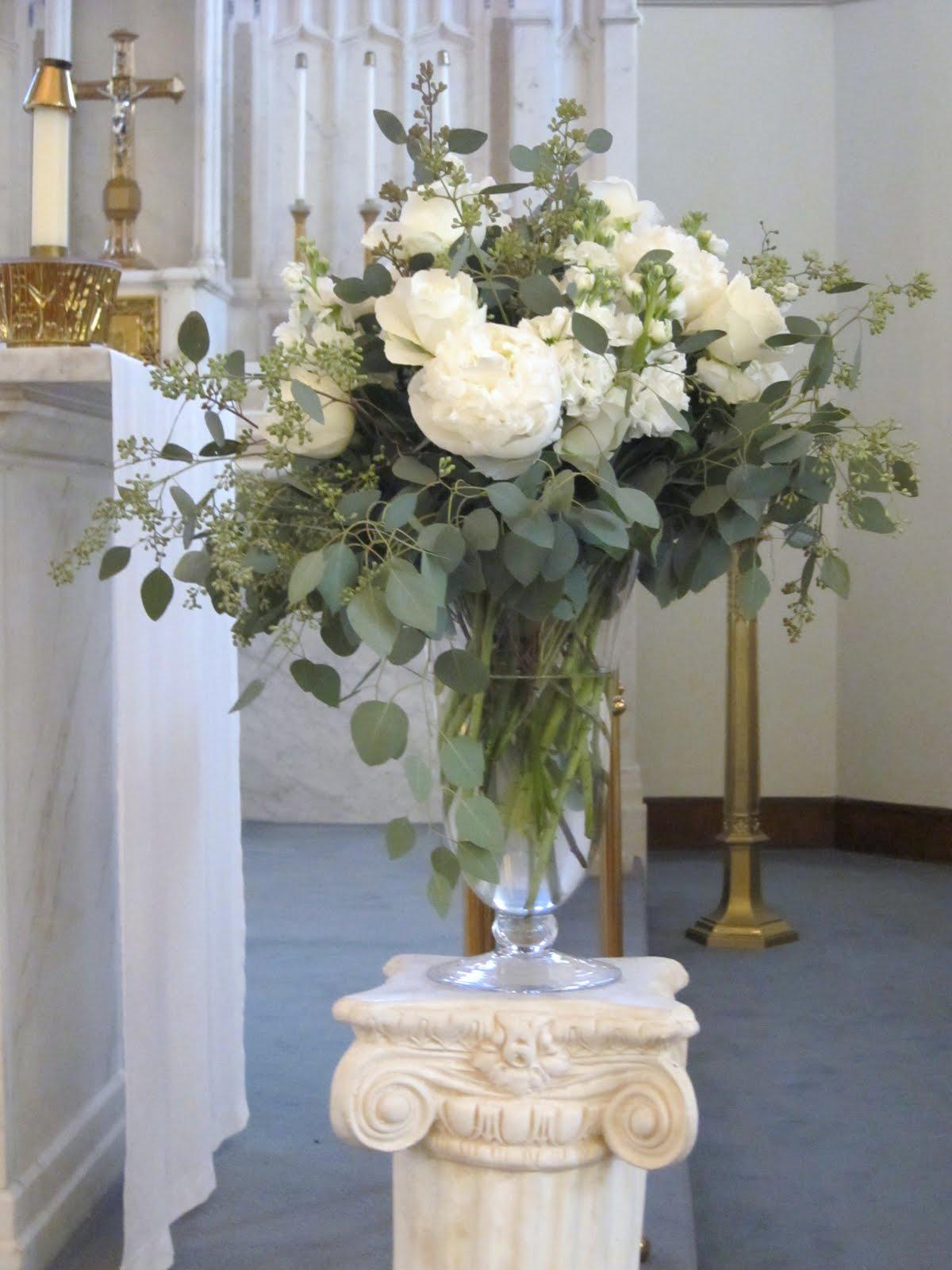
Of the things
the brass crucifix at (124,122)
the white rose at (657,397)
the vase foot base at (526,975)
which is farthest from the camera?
the brass crucifix at (124,122)

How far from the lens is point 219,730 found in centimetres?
240

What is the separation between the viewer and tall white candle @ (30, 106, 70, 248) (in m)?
1.97

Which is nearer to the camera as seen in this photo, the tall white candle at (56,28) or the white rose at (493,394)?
the white rose at (493,394)

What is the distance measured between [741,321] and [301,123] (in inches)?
146

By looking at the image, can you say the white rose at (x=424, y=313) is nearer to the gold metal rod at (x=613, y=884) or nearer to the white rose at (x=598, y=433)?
the white rose at (x=598, y=433)

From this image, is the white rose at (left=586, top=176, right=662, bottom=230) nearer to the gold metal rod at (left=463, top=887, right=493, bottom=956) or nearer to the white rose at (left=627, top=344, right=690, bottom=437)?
the white rose at (left=627, top=344, right=690, bottom=437)

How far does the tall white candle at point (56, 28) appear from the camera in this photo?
4676mm

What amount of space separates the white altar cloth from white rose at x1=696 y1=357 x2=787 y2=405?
32.4 inches

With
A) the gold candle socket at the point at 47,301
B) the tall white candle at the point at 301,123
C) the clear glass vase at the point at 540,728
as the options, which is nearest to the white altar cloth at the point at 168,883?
the gold candle socket at the point at 47,301

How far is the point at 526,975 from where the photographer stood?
4.43 ft

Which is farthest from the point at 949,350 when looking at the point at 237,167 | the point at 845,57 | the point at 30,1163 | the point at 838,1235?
the point at 30,1163

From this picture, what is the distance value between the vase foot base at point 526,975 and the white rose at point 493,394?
0.48 meters

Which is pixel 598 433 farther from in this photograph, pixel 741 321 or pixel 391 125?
pixel 391 125

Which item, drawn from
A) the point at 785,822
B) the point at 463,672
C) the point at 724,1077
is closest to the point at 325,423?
the point at 463,672
